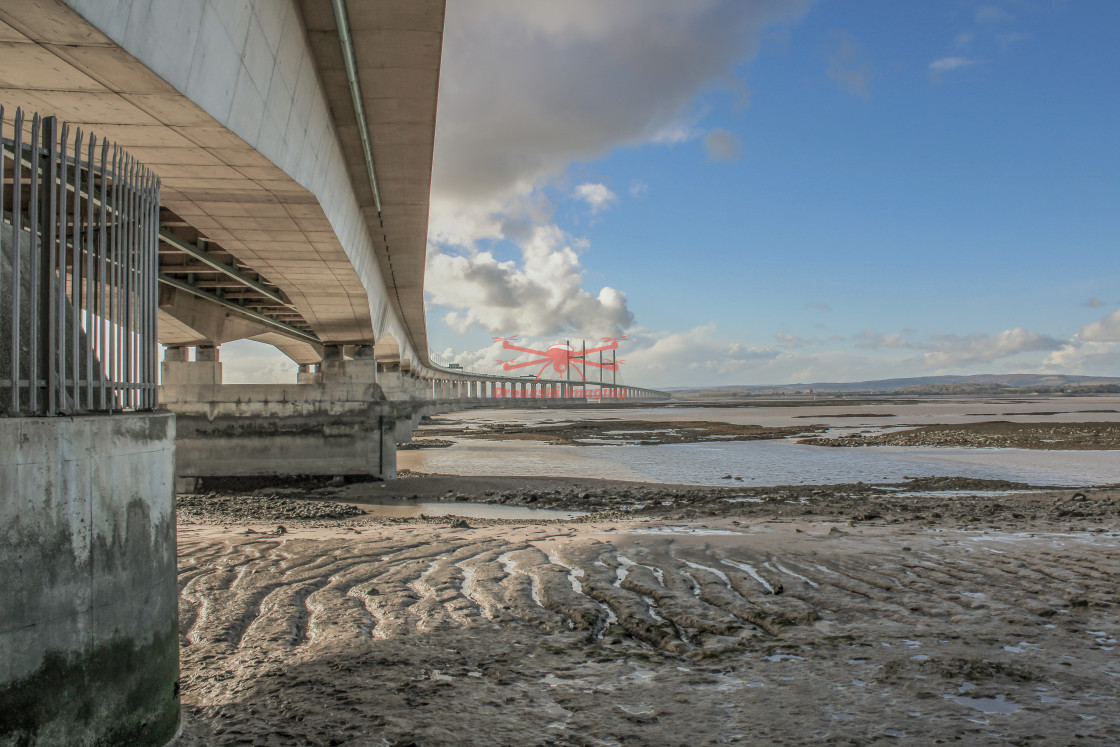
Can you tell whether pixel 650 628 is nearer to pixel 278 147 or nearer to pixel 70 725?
pixel 70 725

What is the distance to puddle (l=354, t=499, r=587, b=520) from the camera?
1530 centimetres

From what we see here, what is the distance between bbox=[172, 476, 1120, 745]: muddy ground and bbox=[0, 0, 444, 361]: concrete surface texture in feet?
15.5

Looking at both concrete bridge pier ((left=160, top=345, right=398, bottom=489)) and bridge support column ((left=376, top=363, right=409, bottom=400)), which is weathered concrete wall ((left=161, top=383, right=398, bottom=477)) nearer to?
concrete bridge pier ((left=160, top=345, right=398, bottom=489))

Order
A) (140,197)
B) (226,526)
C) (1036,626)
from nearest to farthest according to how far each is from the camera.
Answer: (140,197)
(1036,626)
(226,526)

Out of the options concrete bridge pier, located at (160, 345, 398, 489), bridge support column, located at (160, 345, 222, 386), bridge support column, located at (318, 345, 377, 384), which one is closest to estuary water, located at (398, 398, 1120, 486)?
concrete bridge pier, located at (160, 345, 398, 489)

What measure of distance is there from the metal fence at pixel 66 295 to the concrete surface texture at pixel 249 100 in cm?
95

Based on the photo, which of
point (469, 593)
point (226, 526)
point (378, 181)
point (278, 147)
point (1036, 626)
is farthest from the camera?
point (378, 181)

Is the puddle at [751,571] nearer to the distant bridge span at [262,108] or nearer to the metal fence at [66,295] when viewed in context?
the metal fence at [66,295]

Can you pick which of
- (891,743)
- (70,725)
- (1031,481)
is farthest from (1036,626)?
(1031,481)

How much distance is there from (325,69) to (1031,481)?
22.1 metres

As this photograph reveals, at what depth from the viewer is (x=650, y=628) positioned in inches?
245

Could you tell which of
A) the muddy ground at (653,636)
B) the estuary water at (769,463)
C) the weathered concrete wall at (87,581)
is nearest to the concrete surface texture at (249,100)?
the weathered concrete wall at (87,581)

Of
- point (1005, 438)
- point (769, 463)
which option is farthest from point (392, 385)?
point (1005, 438)

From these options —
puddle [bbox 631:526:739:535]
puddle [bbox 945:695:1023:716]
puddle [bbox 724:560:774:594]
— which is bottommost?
puddle [bbox 631:526:739:535]
